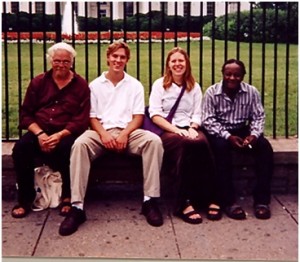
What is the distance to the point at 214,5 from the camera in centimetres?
495

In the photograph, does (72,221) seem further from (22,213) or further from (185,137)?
(185,137)

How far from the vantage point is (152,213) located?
455 centimetres

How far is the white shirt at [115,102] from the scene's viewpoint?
15.8ft

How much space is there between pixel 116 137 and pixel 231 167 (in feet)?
2.81

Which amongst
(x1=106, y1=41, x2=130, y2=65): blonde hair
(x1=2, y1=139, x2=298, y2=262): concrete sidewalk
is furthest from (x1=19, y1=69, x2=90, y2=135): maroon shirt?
(x1=2, y1=139, x2=298, y2=262): concrete sidewalk

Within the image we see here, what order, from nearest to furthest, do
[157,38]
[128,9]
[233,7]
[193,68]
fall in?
[128,9] < [233,7] < [157,38] < [193,68]

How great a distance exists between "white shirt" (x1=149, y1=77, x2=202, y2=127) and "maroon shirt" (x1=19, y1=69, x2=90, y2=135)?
0.49 meters

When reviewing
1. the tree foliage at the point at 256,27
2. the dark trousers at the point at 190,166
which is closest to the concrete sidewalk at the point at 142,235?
the dark trousers at the point at 190,166

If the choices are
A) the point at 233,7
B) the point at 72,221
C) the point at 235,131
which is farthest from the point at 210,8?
the point at 72,221

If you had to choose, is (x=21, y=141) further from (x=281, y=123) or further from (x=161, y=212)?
(x=281, y=123)

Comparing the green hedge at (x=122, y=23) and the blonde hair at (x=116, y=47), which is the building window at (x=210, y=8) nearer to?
the green hedge at (x=122, y=23)

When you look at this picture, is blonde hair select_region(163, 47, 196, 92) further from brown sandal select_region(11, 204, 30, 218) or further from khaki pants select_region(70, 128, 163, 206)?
brown sandal select_region(11, 204, 30, 218)

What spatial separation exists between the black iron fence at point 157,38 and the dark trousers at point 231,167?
0.69m

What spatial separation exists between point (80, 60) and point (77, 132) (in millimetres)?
854
